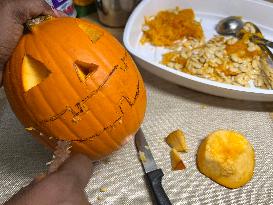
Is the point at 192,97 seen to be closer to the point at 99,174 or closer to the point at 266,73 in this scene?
the point at 266,73

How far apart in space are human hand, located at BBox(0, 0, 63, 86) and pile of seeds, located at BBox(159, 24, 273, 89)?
1.28 ft

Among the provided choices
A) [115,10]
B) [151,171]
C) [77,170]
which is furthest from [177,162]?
[115,10]

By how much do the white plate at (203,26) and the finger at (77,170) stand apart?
1.02ft

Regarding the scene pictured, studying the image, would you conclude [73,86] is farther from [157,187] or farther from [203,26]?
[203,26]

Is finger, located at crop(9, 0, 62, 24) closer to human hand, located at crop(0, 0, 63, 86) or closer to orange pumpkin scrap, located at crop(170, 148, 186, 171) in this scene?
human hand, located at crop(0, 0, 63, 86)

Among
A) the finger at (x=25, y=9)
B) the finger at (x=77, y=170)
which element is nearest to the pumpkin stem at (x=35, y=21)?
the finger at (x=25, y=9)

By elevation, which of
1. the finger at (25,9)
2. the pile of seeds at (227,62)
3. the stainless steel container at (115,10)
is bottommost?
the pile of seeds at (227,62)

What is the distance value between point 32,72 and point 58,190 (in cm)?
21

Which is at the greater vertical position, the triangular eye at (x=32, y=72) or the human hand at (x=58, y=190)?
the triangular eye at (x=32, y=72)

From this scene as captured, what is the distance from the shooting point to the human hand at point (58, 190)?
44 cm

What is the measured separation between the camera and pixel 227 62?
2.80 ft

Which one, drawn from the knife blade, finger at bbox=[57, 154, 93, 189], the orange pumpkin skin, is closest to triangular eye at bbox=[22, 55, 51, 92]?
the orange pumpkin skin

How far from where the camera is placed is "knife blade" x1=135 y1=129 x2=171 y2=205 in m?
0.64

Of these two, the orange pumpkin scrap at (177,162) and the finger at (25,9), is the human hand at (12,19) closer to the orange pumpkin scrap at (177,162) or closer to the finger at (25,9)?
the finger at (25,9)
